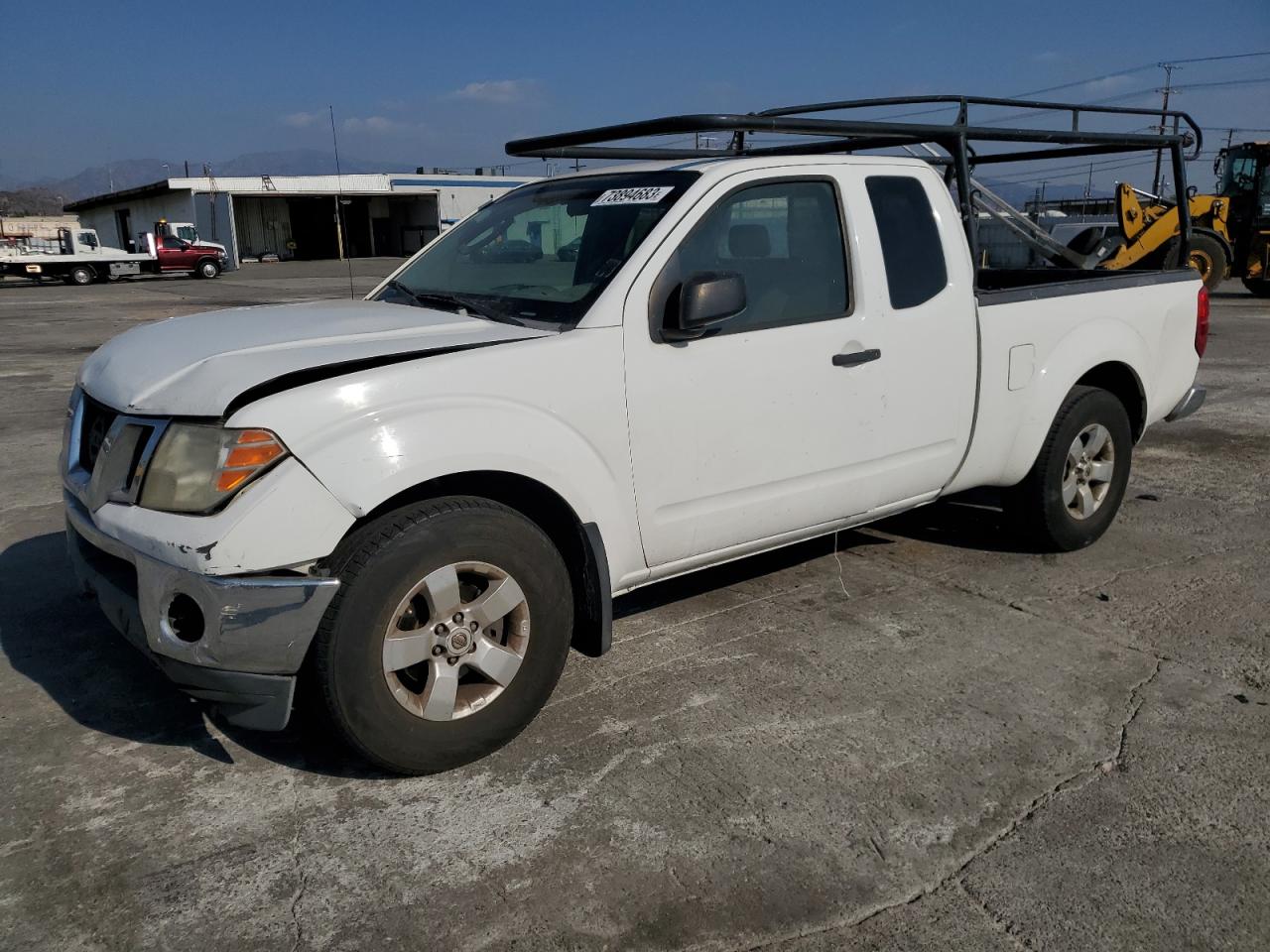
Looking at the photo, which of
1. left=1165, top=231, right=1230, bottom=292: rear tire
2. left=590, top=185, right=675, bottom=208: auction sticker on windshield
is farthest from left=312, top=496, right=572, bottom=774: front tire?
left=1165, top=231, right=1230, bottom=292: rear tire

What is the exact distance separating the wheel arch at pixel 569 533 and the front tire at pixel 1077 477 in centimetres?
248

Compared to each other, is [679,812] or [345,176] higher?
[345,176]

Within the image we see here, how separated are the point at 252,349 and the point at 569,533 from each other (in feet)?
3.73

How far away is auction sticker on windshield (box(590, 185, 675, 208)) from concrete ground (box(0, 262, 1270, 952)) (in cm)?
170

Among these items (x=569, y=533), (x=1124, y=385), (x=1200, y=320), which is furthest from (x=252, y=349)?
(x=1200, y=320)

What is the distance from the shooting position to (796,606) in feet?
14.5

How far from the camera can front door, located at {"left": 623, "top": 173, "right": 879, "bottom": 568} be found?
11.3ft

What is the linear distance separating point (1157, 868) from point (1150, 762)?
1.89ft

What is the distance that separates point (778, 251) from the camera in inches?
154

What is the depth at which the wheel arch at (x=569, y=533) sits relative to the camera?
3.16 metres

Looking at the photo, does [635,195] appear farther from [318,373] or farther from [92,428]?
[92,428]

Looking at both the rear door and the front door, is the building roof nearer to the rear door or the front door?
the rear door

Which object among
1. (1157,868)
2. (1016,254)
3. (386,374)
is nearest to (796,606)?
(1157,868)

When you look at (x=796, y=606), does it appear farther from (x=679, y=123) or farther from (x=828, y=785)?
(x=679, y=123)
